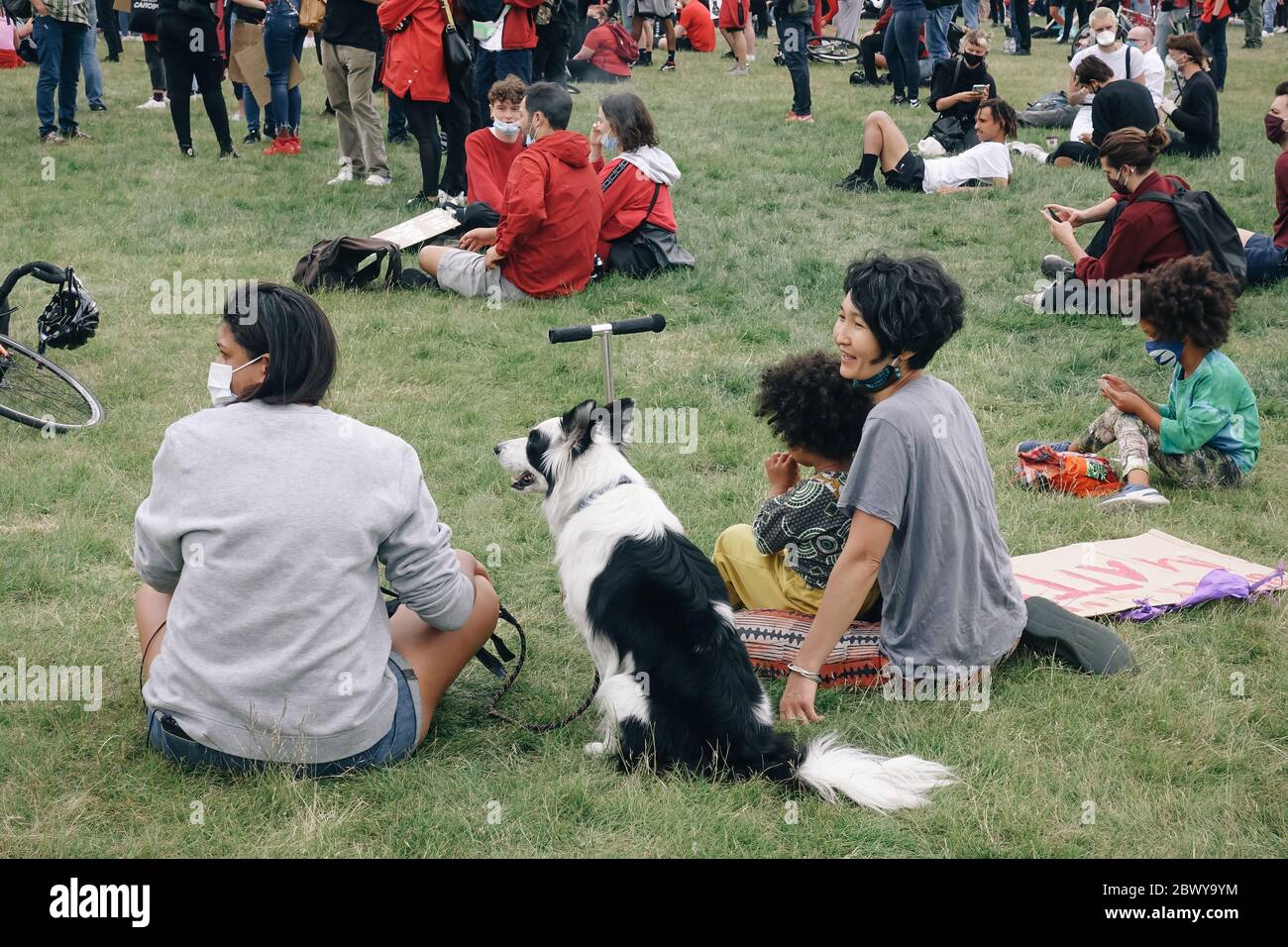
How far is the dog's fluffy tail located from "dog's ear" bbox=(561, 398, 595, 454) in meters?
1.11

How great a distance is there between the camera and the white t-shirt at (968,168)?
35.2ft

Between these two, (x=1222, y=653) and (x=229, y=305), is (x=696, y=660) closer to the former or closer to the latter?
(x=229, y=305)

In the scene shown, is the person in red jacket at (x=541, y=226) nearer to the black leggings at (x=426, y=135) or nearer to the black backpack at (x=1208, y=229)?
the black leggings at (x=426, y=135)

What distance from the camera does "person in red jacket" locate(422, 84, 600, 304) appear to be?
7.70m

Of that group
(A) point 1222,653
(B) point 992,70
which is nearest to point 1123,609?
(A) point 1222,653

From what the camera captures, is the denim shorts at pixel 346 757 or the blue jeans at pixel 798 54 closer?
the denim shorts at pixel 346 757

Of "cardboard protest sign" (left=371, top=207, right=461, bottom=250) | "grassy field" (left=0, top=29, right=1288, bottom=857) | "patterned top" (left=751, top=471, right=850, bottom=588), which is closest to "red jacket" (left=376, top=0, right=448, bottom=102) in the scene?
"grassy field" (left=0, top=29, right=1288, bottom=857)

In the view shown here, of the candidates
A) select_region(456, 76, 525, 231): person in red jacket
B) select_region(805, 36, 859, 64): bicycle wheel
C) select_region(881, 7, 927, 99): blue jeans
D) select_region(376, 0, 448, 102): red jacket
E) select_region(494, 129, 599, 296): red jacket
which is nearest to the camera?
select_region(494, 129, 599, 296): red jacket

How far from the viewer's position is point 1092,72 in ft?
38.9

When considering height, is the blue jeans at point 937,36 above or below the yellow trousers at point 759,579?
above

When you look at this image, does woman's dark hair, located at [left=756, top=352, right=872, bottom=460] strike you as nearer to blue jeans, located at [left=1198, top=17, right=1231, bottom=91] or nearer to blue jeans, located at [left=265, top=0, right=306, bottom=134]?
blue jeans, located at [left=265, top=0, right=306, bottom=134]

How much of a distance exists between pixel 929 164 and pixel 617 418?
800 cm

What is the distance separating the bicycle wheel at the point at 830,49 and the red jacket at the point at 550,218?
36.7 ft

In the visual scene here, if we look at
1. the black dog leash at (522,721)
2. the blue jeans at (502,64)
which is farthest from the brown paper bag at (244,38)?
the black dog leash at (522,721)
